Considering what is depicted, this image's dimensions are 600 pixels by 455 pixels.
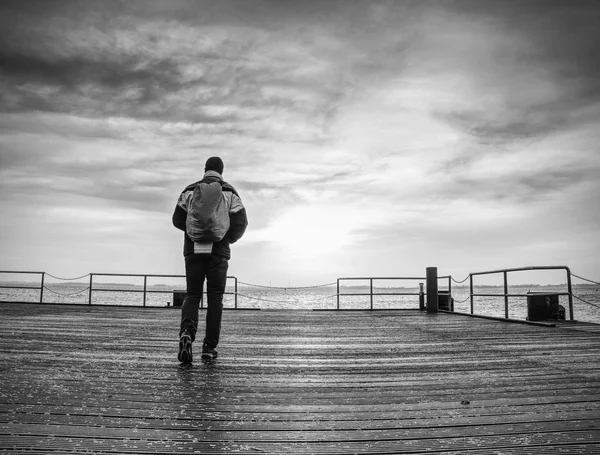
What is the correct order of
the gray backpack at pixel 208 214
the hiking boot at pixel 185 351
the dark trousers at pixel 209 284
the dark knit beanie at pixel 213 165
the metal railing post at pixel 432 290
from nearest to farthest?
the hiking boot at pixel 185 351
the gray backpack at pixel 208 214
the dark trousers at pixel 209 284
the dark knit beanie at pixel 213 165
the metal railing post at pixel 432 290

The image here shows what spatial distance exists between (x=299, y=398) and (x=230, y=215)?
6.47 feet

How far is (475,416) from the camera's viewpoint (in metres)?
2.52

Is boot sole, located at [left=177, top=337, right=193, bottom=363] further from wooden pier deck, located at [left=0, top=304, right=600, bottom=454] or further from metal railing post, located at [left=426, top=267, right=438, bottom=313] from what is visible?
metal railing post, located at [left=426, top=267, right=438, bottom=313]

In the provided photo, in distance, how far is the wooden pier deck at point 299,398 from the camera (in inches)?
82.7

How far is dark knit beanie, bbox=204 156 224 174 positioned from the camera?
4.52 metres

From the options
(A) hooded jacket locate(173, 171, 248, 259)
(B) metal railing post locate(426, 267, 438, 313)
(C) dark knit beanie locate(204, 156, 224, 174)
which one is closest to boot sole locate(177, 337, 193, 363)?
(A) hooded jacket locate(173, 171, 248, 259)

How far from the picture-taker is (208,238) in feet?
13.7

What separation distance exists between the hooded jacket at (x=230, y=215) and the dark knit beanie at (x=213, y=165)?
85mm

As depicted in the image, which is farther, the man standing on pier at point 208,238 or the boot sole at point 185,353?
the man standing on pier at point 208,238

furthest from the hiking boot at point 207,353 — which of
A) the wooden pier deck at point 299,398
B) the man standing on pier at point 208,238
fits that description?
the wooden pier deck at point 299,398

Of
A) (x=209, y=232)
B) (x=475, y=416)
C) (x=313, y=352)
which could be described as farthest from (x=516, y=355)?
(x=209, y=232)

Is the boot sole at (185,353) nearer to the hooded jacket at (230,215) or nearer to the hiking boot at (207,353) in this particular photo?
the hiking boot at (207,353)

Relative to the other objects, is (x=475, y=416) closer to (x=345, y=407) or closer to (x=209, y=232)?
(x=345, y=407)

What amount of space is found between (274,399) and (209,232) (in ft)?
5.79
